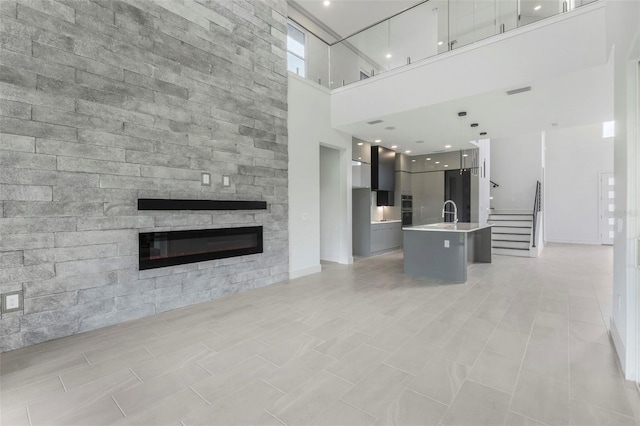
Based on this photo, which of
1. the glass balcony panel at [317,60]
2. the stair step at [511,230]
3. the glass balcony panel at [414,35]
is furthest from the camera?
the stair step at [511,230]

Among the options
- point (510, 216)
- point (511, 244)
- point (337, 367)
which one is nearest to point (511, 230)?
point (511, 244)

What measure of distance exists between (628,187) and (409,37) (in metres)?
4.13

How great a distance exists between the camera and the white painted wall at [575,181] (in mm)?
9438

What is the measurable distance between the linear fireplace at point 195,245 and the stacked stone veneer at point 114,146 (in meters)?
0.10

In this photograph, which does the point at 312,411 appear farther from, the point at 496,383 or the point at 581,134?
the point at 581,134

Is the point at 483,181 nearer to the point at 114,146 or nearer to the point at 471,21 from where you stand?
the point at 471,21

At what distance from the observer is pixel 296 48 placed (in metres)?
5.67

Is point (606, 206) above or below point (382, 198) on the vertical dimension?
below

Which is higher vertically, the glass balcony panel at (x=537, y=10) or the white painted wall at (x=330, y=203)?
the glass balcony panel at (x=537, y=10)

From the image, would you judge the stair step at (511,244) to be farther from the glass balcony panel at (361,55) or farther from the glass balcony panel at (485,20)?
the glass balcony panel at (361,55)

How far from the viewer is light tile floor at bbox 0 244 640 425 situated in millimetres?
1711

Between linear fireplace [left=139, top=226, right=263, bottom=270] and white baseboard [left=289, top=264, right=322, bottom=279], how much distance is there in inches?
34.4

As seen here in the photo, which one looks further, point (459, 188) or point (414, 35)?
point (459, 188)

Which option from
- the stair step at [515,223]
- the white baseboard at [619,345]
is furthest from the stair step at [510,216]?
the white baseboard at [619,345]
